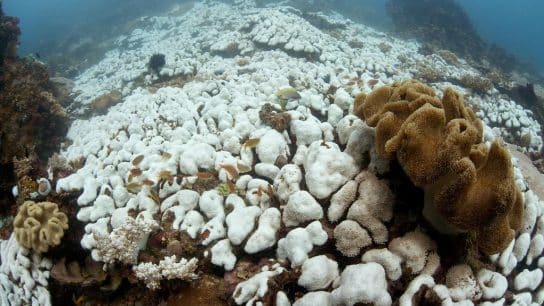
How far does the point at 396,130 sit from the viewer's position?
3314 millimetres

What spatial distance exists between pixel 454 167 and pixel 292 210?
1826 millimetres

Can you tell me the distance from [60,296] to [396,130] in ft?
16.7

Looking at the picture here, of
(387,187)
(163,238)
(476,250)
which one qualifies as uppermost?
(387,187)

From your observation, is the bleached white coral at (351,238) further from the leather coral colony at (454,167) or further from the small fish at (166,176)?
the small fish at (166,176)

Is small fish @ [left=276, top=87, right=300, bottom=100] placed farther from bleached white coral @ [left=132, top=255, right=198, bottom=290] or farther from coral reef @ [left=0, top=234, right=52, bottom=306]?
coral reef @ [left=0, top=234, right=52, bottom=306]

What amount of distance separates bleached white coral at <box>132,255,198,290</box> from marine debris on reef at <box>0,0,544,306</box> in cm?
2

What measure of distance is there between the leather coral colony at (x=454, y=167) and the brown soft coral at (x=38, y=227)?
4504 mm

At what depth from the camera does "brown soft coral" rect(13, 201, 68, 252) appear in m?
4.49

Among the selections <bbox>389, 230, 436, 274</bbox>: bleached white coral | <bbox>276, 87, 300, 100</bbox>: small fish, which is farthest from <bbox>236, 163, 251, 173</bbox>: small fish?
<bbox>389, 230, 436, 274</bbox>: bleached white coral

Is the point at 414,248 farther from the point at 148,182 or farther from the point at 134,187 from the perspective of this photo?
the point at 134,187

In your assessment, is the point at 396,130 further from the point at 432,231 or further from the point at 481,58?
the point at 481,58

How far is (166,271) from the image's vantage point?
374 cm

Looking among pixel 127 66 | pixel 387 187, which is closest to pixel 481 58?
pixel 127 66

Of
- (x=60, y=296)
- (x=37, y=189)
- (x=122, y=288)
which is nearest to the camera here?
(x=122, y=288)
